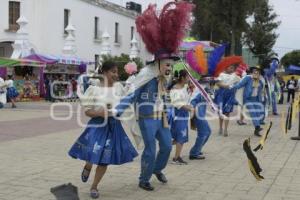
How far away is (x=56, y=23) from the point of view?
36.7m

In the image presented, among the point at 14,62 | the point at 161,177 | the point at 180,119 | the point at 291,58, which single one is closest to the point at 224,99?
the point at 180,119

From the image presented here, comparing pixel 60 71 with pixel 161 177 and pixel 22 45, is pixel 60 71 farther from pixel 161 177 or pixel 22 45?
pixel 161 177

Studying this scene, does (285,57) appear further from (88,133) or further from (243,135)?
(88,133)

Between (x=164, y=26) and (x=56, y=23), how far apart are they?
31321mm

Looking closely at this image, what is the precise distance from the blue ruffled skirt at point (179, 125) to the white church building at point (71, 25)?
22816 mm

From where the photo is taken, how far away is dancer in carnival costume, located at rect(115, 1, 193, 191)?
6344 millimetres

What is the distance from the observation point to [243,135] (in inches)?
497

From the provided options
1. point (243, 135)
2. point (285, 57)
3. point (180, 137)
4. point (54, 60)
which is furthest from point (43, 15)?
point (285, 57)

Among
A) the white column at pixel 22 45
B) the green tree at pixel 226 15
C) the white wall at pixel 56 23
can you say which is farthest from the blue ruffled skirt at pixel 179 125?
the green tree at pixel 226 15

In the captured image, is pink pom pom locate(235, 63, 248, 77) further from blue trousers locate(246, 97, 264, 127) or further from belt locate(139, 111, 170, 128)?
belt locate(139, 111, 170, 128)

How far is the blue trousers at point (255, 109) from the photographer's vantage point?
12133 millimetres

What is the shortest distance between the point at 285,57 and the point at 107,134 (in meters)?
85.5

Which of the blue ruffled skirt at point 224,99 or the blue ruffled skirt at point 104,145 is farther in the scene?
the blue ruffled skirt at point 224,99

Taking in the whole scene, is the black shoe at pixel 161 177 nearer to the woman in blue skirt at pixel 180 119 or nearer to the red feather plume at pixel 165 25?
the woman in blue skirt at pixel 180 119
